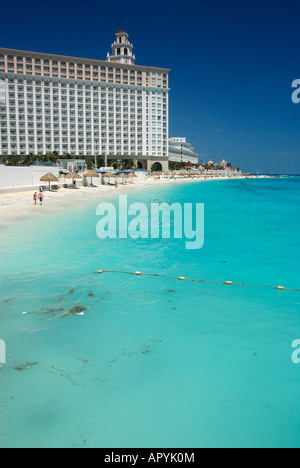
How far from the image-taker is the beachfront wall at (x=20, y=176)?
1355 inches

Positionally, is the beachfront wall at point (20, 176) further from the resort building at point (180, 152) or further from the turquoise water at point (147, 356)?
the resort building at point (180, 152)

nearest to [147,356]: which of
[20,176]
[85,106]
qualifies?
[20,176]

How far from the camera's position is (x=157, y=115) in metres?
110

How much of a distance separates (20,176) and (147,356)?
36281mm

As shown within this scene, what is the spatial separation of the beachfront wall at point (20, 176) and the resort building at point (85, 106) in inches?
2168

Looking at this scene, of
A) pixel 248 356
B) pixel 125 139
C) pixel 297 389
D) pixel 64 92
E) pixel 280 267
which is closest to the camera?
pixel 297 389

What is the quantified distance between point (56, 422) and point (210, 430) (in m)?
2.00

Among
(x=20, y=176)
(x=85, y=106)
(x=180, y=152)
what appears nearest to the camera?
(x=20, y=176)

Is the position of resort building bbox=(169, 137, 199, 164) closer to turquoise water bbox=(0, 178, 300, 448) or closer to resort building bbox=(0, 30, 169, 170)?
resort building bbox=(0, 30, 169, 170)

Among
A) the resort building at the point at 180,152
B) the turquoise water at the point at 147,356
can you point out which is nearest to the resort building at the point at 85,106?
the resort building at the point at 180,152

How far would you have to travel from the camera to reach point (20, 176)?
3872 centimetres

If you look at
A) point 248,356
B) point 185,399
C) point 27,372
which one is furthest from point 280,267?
point 27,372

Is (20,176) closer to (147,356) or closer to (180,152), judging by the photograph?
(147,356)
